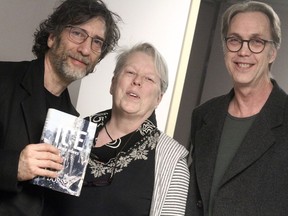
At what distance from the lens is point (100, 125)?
4.37 ft

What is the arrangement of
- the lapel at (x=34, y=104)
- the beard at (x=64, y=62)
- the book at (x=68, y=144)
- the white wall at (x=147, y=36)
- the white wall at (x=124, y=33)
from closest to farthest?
the book at (x=68, y=144)
the lapel at (x=34, y=104)
the beard at (x=64, y=62)
the white wall at (x=124, y=33)
the white wall at (x=147, y=36)

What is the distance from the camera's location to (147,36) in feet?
6.20

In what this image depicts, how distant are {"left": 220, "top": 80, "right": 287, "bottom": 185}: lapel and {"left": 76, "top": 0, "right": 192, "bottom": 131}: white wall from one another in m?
0.69

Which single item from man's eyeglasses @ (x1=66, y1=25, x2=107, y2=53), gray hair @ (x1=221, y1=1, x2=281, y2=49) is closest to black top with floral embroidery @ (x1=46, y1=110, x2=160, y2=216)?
man's eyeglasses @ (x1=66, y1=25, x2=107, y2=53)

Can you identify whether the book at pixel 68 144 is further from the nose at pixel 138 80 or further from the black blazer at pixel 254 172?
the black blazer at pixel 254 172

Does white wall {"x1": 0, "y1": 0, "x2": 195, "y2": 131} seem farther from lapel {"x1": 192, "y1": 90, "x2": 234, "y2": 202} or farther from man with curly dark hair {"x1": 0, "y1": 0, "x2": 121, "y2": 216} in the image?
lapel {"x1": 192, "y1": 90, "x2": 234, "y2": 202}

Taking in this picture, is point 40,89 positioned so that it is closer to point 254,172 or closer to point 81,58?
point 81,58

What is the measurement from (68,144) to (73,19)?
505 millimetres

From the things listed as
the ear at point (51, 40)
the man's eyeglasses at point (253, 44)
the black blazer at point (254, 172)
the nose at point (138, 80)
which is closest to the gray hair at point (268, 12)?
the man's eyeglasses at point (253, 44)

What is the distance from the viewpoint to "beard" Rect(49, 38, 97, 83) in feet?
3.98

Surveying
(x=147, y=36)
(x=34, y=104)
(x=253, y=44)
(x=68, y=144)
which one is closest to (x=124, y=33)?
(x=147, y=36)

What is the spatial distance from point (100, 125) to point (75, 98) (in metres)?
0.75

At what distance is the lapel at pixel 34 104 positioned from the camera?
108 cm

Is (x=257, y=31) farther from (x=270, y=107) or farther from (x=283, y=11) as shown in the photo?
(x=283, y=11)
